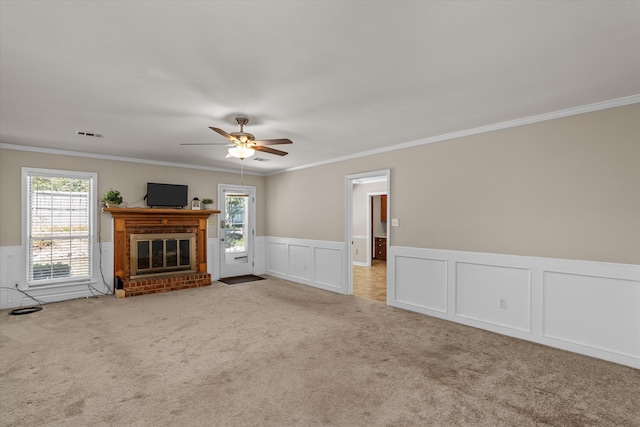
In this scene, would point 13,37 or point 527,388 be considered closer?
point 13,37

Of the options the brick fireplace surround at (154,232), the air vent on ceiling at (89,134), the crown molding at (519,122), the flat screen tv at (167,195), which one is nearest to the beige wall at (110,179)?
the flat screen tv at (167,195)

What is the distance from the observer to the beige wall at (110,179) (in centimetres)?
482

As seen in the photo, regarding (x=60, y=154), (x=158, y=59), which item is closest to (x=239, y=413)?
(x=158, y=59)

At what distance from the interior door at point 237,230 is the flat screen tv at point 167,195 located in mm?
887

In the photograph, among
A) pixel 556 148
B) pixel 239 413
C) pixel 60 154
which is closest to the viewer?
pixel 239 413

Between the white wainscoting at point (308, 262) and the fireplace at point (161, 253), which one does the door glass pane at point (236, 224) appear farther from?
the fireplace at point (161, 253)

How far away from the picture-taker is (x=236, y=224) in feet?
24.5

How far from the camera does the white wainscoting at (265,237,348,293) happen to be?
5938mm

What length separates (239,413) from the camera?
2230 millimetres

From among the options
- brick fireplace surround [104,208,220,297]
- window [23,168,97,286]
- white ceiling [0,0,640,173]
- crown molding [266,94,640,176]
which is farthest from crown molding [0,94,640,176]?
brick fireplace surround [104,208,220,297]

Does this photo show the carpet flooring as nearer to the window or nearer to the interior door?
the interior door

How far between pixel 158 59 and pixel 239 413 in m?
2.58

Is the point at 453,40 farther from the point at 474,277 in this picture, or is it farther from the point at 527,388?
the point at 474,277

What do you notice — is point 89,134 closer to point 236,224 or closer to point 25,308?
point 25,308
